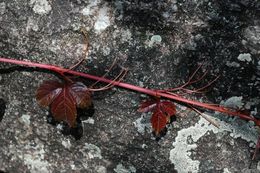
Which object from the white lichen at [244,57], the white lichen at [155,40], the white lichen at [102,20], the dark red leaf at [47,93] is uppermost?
the white lichen at [102,20]

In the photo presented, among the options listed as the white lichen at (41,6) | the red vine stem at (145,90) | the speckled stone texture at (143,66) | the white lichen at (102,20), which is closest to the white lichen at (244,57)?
the speckled stone texture at (143,66)

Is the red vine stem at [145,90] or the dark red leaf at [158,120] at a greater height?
the red vine stem at [145,90]

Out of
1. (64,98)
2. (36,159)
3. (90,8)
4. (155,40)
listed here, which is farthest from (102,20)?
(36,159)

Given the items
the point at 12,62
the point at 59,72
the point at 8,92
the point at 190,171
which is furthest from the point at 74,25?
the point at 190,171

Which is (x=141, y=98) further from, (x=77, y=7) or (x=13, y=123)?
(x=13, y=123)

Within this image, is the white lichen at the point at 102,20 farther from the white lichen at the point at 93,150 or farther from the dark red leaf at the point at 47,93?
the white lichen at the point at 93,150

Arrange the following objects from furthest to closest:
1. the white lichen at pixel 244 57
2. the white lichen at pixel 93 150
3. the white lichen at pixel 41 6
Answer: the white lichen at pixel 93 150
the white lichen at pixel 41 6
the white lichen at pixel 244 57
